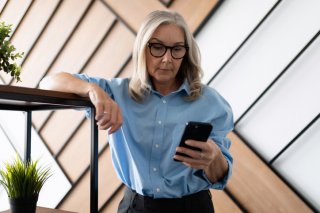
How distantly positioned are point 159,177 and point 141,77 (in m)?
0.34

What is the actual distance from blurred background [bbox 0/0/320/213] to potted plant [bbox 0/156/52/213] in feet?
3.22

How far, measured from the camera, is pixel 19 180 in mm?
879

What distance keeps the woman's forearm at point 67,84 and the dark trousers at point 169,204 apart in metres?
0.40

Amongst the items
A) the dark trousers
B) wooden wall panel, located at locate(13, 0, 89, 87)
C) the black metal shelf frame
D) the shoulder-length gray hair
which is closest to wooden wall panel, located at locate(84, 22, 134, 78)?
wooden wall panel, located at locate(13, 0, 89, 87)

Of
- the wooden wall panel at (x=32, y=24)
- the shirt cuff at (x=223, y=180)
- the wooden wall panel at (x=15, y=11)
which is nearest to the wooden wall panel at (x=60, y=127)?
the wooden wall panel at (x=32, y=24)

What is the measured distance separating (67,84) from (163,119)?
35 cm

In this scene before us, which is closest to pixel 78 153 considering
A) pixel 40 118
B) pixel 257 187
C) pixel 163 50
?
pixel 40 118

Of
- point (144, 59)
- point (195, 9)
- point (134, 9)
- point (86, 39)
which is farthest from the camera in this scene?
point (86, 39)

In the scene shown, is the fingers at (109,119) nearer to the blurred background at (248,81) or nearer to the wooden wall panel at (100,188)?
the blurred background at (248,81)

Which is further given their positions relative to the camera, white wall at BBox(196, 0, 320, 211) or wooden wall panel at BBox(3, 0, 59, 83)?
wooden wall panel at BBox(3, 0, 59, 83)

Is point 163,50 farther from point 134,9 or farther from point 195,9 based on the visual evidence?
point 134,9

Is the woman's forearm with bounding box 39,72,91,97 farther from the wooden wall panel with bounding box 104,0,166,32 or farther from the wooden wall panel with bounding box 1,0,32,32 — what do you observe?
the wooden wall panel with bounding box 1,0,32,32

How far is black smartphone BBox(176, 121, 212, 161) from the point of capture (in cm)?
86

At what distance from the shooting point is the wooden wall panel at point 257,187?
1.49 meters
